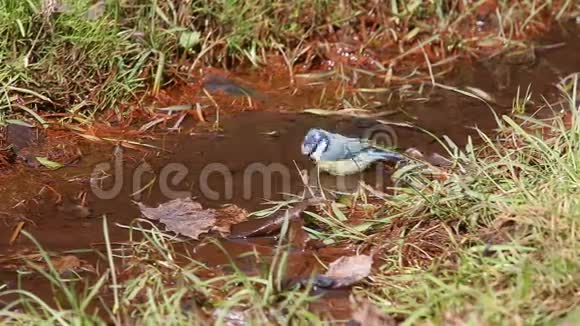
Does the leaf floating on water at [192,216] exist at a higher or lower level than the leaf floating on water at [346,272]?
lower

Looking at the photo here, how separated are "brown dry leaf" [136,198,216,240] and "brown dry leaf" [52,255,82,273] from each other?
39cm

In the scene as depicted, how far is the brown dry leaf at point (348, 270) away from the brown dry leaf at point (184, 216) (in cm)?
59

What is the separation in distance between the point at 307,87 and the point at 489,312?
8.75 ft

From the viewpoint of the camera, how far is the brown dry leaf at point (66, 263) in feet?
11.5

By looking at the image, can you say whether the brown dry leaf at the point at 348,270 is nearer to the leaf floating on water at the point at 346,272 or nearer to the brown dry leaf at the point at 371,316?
the leaf floating on water at the point at 346,272

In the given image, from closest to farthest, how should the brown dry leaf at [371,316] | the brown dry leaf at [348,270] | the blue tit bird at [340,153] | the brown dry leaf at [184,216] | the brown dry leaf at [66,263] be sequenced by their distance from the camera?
1. the brown dry leaf at [371,316]
2. the brown dry leaf at [348,270]
3. the brown dry leaf at [66,263]
4. the brown dry leaf at [184,216]
5. the blue tit bird at [340,153]

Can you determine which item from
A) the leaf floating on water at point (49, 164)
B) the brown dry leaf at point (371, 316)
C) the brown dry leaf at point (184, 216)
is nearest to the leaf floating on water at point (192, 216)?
the brown dry leaf at point (184, 216)

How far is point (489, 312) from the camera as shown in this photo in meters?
2.83

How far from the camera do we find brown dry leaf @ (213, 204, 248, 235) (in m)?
3.89

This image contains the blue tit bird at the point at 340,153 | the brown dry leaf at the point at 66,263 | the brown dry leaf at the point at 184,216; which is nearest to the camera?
the brown dry leaf at the point at 66,263

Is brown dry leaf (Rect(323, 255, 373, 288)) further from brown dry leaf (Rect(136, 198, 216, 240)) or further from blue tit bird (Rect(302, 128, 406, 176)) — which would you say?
blue tit bird (Rect(302, 128, 406, 176))

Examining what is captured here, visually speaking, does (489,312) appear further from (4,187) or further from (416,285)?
(4,187)

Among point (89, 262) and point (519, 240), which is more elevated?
point (519, 240)

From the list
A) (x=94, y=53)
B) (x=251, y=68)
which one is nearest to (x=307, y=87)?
(x=251, y=68)
